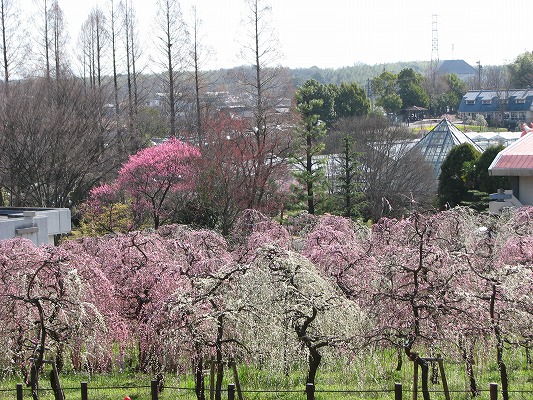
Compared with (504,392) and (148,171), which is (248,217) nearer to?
(148,171)

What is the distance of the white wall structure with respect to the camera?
19594mm

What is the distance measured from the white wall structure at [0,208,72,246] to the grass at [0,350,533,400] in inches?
278

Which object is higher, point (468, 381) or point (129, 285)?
point (129, 285)

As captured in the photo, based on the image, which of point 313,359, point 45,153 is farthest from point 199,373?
point 45,153

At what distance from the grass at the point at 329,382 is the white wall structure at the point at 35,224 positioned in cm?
706

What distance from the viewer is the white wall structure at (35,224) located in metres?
19.6

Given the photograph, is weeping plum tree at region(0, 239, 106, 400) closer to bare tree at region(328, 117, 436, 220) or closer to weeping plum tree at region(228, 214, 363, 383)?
weeping plum tree at region(228, 214, 363, 383)

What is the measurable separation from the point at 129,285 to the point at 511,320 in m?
5.72

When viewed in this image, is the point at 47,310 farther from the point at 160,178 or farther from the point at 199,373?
the point at 160,178

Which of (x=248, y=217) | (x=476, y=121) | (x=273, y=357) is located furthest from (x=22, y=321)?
(x=476, y=121)

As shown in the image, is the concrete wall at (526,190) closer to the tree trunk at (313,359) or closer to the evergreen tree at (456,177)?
the evergreen tree at (456,177)

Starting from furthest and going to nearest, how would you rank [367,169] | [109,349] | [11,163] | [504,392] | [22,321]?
1. [367,169]
2. [11,163]
3. [109,349]
4. [22,321]
5. [504,392]

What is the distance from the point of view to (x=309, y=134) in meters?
A: 29.9

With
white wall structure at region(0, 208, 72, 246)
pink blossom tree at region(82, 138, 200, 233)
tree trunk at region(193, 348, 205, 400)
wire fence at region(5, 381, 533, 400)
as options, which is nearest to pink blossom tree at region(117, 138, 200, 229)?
pink blossom tree at region(82, 138, 200, 233)
